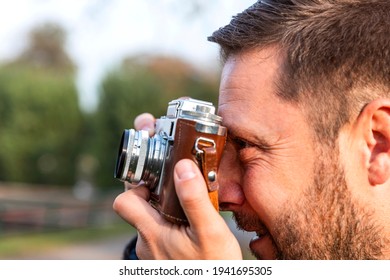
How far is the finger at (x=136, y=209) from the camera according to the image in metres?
2.11

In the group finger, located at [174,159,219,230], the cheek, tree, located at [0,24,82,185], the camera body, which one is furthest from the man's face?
tree, located at [0,24,82,185]

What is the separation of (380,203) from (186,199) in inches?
25.2

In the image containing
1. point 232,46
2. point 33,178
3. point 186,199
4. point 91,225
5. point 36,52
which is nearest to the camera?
point 186,199

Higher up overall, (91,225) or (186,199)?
(186,199)

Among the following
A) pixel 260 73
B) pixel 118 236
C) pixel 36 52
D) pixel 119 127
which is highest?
pixel 36 52

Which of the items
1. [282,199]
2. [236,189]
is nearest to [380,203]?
[282,199]

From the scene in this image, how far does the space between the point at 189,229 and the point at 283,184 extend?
0.34 metres

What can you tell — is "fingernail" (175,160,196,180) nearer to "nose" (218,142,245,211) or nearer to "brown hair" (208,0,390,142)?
"nose" (218,142,245,211)

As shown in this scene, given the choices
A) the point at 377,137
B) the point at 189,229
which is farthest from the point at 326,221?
the point at 189,229

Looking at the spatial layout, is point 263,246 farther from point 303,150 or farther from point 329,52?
point 329,52

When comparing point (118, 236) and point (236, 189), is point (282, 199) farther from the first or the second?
point (118, 236)

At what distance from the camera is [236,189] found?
213 centimetres

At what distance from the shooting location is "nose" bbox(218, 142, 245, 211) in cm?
212

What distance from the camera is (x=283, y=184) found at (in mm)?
2029
